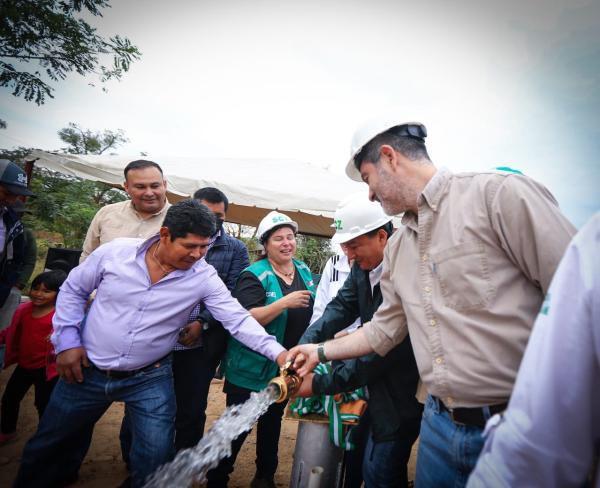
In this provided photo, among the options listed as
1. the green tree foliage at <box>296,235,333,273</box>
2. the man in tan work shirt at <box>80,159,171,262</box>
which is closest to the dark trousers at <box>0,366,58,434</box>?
the man in tan work shirt at <box>80,159,171,262</box>

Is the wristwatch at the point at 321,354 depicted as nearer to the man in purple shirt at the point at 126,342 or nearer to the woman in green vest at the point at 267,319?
the man in purple shirt at the point at 126,342

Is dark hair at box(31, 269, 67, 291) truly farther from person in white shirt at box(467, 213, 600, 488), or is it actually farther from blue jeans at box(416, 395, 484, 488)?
person in white shirt at box(467, 213, 600, 488)

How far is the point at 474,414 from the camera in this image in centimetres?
133

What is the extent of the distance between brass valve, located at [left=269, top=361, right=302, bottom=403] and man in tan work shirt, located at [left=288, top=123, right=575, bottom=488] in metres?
0.79

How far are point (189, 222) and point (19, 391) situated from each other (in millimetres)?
3154

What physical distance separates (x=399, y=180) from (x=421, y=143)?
0.81 ft

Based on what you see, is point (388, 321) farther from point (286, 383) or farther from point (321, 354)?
point (286, 383)

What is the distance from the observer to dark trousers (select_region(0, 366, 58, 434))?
350 cm

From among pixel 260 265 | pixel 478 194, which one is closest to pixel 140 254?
pixel 260 265

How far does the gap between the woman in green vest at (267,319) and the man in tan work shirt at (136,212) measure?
1.09 meters

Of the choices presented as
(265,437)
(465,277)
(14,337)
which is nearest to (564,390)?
(465,277)

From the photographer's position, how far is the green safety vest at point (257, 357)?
2.95 meters

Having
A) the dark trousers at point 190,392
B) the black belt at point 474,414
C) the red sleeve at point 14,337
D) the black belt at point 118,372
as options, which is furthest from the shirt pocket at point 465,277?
the red sleeve at point 14,337

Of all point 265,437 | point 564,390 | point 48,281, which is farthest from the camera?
point 48,281
